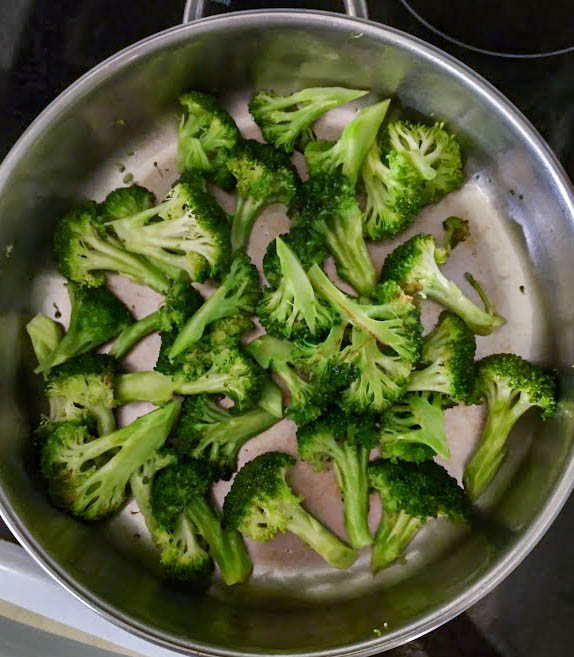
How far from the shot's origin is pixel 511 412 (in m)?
1.38

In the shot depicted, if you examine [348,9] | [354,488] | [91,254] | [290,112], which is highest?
[348,9]

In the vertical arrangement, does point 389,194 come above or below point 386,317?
above

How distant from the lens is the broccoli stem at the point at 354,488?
1364 millimetres

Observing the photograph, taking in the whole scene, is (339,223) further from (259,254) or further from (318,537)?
(318,537)

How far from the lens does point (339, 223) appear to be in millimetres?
1361

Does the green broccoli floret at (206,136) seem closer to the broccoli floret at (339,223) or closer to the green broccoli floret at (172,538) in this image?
the broccoli floret at (339,223)

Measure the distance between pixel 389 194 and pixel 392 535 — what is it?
0.69 meters

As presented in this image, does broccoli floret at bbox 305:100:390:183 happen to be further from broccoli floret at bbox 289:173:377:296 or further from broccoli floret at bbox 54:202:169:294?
broccoli floret at bbox 54:202:169:294

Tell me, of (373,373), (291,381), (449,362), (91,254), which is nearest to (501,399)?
(449,362)

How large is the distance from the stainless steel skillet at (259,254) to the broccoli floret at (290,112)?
0.19ft

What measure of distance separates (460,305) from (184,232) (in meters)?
0.58

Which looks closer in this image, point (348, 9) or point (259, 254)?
point (348, 9)

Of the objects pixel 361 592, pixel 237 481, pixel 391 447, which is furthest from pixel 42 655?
pixel 391 447

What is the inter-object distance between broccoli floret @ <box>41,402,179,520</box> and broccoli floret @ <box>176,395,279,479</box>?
40 millimetres
